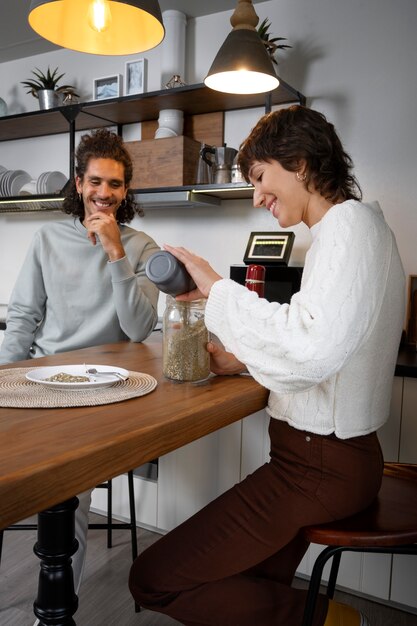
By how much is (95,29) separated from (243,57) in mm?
608

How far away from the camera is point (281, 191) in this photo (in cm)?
124

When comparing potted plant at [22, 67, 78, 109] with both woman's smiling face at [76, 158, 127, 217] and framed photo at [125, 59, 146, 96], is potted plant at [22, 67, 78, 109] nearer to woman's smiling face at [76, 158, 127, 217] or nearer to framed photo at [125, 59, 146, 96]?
framed photo at [125, 59, 146, 96]

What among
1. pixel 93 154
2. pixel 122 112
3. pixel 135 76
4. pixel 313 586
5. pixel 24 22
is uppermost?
pixel 24 22

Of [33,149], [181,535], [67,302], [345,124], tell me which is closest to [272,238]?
[345,124]

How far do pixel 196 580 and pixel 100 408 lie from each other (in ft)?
1.40

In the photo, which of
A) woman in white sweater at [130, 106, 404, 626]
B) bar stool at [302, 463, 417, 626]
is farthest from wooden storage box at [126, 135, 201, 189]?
bar stool at [302, 463, 417, 626]

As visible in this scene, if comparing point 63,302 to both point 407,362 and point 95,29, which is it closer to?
point 95,29

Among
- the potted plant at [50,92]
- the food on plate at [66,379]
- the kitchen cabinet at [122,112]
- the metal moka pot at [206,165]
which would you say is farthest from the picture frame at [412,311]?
the potted plant at [50,92]

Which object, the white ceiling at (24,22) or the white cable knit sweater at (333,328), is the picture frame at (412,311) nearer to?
the white cable knit sweater at (333,328)

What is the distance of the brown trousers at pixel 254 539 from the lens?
1076mm

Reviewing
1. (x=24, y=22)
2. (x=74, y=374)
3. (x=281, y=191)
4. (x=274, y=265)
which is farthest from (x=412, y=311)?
(x=24, y=22)

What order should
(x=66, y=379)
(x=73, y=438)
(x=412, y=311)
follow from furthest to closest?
(x=412, y=311) → (x=66, y=379) → (x=73, y=438)

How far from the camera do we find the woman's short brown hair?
3.98 feet

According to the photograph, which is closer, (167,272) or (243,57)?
(167,272)
